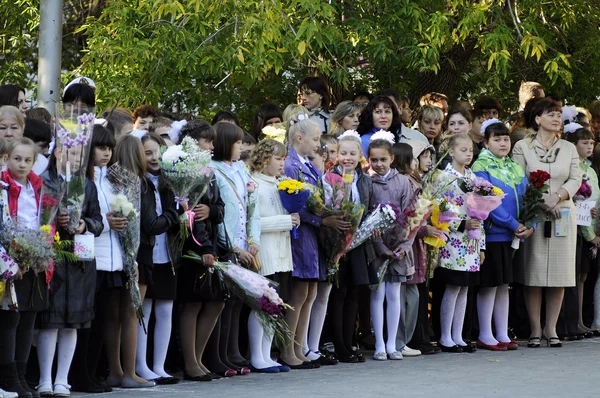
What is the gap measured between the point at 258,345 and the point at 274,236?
91 cm

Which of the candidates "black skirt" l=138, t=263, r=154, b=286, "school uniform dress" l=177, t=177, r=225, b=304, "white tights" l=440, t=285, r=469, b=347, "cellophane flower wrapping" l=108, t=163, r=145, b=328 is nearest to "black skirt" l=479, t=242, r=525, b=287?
"white tights" l=440, t=285, r=469, b=347

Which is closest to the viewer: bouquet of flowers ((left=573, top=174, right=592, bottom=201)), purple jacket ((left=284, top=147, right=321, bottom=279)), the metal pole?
purple jacket ((left=284, top=147, right=321, bottom=279))

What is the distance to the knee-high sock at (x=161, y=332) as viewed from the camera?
991 centimetres


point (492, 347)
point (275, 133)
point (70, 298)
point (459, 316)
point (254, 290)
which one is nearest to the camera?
point (70, 298)

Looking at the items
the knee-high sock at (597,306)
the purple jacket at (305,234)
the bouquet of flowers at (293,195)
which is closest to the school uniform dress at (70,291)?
the bouquet of flowers at (293,195)

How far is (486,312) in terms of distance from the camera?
1268 cm

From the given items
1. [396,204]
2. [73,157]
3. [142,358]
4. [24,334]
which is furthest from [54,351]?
[396,204]

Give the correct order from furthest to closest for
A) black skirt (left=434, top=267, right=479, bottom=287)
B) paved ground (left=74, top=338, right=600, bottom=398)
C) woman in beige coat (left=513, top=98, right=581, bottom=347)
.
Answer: woman in beige coat (left=513, top=98, right=581, bottom=347), black skirt (left=434, top=267, right=479, bottom=287), paved ground (left=74, top=338, right=600, bottom=398)

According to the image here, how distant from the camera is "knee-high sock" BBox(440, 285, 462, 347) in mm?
12352

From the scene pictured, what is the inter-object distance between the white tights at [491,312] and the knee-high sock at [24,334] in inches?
208

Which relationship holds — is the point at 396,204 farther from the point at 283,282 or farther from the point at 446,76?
the point at 446,76

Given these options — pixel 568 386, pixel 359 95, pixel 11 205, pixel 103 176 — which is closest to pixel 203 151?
pixel 103 176

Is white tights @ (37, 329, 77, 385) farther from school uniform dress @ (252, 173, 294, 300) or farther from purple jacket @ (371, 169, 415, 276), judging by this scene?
purple jacket @ (371, 169, 415, 276)

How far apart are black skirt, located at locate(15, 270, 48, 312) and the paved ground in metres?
0.84
